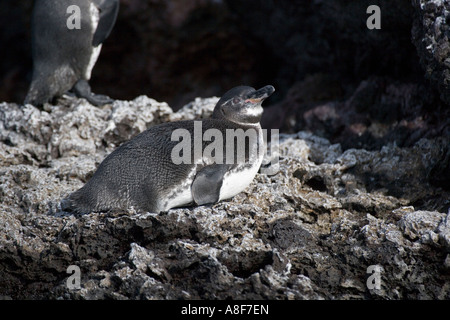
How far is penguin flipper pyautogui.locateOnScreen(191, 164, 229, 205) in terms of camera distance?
3.00m

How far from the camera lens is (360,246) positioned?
281 centimetres

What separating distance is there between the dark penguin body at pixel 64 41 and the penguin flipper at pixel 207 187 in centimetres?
201

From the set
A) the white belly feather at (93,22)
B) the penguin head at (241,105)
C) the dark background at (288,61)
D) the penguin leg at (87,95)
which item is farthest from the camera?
the white belly feather at (93,22)

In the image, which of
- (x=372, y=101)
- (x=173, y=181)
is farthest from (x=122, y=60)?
(x=173, y=181)

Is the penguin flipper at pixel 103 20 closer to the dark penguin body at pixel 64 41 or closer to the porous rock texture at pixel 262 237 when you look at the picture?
the dark penguin body at pixel 64 41

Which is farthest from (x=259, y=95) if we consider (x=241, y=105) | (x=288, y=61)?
(x=288, y=61)

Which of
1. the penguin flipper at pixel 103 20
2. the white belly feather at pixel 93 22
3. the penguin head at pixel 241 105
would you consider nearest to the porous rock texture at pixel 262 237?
the penguin head at pixel 241 105

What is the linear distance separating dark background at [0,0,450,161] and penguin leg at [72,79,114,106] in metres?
1.51

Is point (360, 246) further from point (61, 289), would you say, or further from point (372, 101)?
point (372, 101)

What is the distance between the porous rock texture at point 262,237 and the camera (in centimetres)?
257

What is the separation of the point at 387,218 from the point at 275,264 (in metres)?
0.81

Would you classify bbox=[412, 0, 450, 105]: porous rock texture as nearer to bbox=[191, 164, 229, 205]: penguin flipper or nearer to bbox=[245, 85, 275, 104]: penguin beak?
bbox=[245, 85, 275, 104]: penguin beak

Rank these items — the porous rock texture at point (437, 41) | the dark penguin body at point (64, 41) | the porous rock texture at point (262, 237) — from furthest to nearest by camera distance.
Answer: the dark penguin body at point (64, 41) < the porous rock texture at point (437, 41) < the porous rock texture at point (262, 237)

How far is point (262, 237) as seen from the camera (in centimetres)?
289
